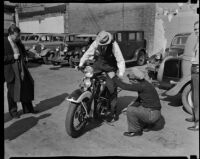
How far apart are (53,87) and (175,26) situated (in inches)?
266

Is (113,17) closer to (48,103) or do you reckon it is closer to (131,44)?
(131,44)

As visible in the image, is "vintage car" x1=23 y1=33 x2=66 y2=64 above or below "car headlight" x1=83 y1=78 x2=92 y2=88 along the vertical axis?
above

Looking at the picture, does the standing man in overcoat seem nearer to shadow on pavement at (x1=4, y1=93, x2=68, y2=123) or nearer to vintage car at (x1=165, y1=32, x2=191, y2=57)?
shadow on pavement at (x1=4, y1=93, x2=68, y2=123)

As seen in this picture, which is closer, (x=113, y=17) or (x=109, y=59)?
(x=109, y=59)

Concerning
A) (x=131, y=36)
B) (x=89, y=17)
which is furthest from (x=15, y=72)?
(x=89, y=17)

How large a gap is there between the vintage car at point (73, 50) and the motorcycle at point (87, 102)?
622 centimetres

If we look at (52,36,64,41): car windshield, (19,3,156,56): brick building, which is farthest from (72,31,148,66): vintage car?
(52,36,64,41): car windshield

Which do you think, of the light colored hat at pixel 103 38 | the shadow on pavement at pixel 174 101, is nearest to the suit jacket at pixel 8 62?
the light colored hat at pixel 103 38

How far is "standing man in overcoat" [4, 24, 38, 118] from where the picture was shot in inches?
159

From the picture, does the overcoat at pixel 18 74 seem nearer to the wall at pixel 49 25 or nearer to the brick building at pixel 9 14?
the brick building at pixel 9 14

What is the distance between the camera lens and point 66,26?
16484mm

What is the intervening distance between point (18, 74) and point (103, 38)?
5.20 ft

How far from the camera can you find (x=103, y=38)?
3742 mm

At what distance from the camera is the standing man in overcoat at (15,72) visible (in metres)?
4.05
